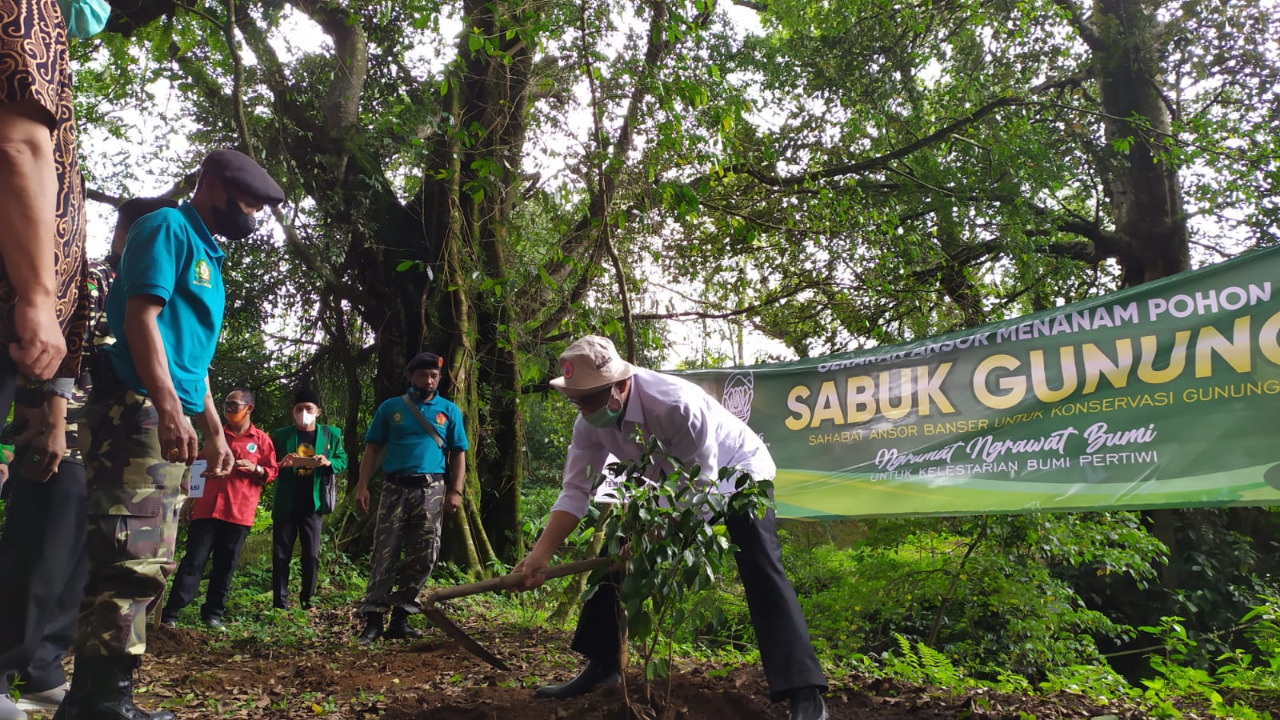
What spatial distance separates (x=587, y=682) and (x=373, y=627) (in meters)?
2.25

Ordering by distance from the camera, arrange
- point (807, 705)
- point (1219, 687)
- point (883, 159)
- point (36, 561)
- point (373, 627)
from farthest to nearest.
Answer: point (883, 159)
point (373, 627)
point (1219, 687)
point (807, 705)
point (36, 561)

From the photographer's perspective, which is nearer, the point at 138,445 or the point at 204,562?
the point at 138,445

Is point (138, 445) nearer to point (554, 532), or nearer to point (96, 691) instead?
point (96, 691)

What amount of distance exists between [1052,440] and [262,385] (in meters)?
8.73

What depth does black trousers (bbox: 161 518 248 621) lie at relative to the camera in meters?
5.77

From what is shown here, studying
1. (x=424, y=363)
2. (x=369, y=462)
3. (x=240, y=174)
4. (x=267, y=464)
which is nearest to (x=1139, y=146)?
(x=424, y=363)

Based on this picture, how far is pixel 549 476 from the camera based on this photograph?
51.2 ft

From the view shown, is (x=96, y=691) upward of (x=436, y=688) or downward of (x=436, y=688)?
upward

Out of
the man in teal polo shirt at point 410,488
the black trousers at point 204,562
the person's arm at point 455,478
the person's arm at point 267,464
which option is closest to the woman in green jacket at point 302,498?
the person's arm at point 267,464

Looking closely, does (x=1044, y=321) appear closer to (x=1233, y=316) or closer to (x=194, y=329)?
(x=1233, y=316)

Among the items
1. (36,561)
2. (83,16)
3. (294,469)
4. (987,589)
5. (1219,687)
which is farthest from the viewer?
(294,469)

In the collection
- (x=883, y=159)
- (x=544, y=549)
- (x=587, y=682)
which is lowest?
(x=587, y=682)

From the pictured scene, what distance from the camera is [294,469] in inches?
264

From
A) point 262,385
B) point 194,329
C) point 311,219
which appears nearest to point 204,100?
point 311,219
